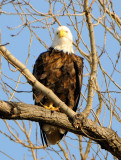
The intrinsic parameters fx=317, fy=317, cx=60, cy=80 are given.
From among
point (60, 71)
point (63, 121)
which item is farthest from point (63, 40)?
point (63, 121)

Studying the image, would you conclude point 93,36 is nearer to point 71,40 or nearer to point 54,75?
point 54,75

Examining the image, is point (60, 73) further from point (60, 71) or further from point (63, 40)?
point (63, 40)

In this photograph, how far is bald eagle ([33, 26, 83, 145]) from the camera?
172 inches

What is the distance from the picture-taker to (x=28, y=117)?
126 inches

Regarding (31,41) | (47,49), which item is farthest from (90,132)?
(47,49)

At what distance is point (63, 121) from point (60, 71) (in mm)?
1110

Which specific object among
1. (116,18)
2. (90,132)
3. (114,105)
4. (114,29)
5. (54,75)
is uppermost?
(116,18)

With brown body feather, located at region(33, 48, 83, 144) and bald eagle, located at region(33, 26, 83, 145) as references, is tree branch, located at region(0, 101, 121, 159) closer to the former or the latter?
bald eagle, located at region(33, 26, 83, 145)

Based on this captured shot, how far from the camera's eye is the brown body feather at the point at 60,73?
172 inches

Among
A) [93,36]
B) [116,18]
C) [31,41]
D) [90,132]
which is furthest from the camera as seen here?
[116,18]

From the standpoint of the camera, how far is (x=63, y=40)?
474 cm

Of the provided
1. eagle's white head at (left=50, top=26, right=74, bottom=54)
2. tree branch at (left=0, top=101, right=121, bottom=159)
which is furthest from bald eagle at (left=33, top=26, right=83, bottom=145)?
tree branch at (left=0, top=101, right=121, bottom=159)

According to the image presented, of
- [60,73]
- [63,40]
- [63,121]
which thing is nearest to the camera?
[63,121]

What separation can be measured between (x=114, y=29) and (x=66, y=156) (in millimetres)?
1806
